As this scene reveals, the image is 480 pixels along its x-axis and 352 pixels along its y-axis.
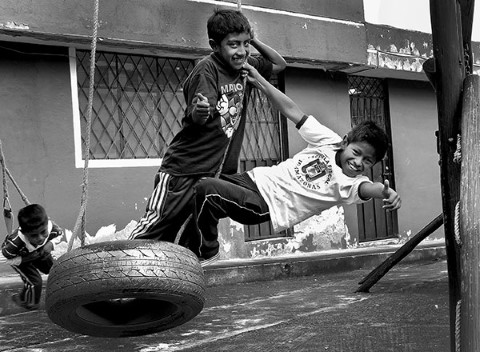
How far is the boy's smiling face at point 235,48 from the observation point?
3834 mm

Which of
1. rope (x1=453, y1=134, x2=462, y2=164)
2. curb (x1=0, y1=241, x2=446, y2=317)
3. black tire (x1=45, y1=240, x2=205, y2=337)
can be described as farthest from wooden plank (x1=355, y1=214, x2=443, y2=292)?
rope (x1=453, y1=134, x2=462, y2=164)

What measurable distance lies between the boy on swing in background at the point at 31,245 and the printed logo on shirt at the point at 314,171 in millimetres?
2227

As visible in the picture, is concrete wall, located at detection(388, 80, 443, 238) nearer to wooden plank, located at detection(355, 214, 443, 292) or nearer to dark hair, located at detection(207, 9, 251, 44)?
wooden plank, located at detection(355, 214, 443, 292)

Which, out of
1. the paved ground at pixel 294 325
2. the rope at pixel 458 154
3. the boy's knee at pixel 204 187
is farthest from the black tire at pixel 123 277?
the paved ground at pixel 294 325

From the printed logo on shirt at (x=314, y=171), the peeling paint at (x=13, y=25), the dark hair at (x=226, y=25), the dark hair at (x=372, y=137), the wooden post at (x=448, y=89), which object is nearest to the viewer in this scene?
the wooden post at (x=448, y=89)

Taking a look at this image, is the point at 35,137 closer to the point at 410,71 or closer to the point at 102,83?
the point at 102,83

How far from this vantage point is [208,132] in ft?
12.9

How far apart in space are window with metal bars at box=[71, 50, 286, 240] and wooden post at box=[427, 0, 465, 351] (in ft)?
18.7

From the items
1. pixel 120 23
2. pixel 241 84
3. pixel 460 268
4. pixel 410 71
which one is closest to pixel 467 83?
pixel 460 268

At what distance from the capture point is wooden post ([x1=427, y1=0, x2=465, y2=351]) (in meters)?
2.72

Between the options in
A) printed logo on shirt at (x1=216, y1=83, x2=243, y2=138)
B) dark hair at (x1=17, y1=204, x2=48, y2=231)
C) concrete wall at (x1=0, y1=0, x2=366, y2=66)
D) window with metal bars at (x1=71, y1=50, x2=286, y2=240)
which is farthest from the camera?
window with metal bars at (x1=71, y1=50, x2=286, y2=240)

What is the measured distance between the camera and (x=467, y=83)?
107 inches

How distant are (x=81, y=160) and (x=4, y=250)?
8.76ft

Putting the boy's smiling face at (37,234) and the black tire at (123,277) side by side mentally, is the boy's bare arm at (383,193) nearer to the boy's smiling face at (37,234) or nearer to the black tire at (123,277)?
the black tire at (123,277)
